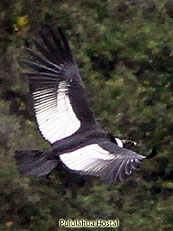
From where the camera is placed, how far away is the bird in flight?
6.02 m

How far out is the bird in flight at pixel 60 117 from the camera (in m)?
6.02

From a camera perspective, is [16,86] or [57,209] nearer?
[57,209]

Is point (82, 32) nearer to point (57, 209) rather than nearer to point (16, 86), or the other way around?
point (16, 86)

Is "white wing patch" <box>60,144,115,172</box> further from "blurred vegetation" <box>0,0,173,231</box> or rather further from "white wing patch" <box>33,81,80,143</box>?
"blurred vegetation" <box>0,0,173,231</box>

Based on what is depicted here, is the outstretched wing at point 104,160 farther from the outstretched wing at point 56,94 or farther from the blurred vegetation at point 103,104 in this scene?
the blurred vegetation at point 103,104

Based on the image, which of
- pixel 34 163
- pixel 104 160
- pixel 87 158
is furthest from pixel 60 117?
pixel 104 160

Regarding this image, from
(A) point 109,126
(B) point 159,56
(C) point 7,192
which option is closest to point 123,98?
(A) point 109,126

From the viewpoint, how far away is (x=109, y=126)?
7.54 meters

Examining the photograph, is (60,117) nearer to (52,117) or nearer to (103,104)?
(52,117)

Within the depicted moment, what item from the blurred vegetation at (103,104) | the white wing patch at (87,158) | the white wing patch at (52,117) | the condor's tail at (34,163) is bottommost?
the blurred vegetation at (103,104)

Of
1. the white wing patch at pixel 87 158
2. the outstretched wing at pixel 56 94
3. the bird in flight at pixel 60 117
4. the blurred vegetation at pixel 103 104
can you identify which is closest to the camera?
the white wing patch at pixel 87 158

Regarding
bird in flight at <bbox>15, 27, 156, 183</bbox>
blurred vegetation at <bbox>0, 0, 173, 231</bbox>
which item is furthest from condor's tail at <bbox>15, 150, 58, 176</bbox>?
blurred vegetation at <bbox>0, 0, 173, 231</bbox>

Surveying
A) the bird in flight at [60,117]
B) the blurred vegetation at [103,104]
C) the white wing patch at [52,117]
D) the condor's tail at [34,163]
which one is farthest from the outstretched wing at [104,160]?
the blurred vegetation at [103,104]

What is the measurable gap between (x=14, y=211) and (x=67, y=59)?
3.89 ft
